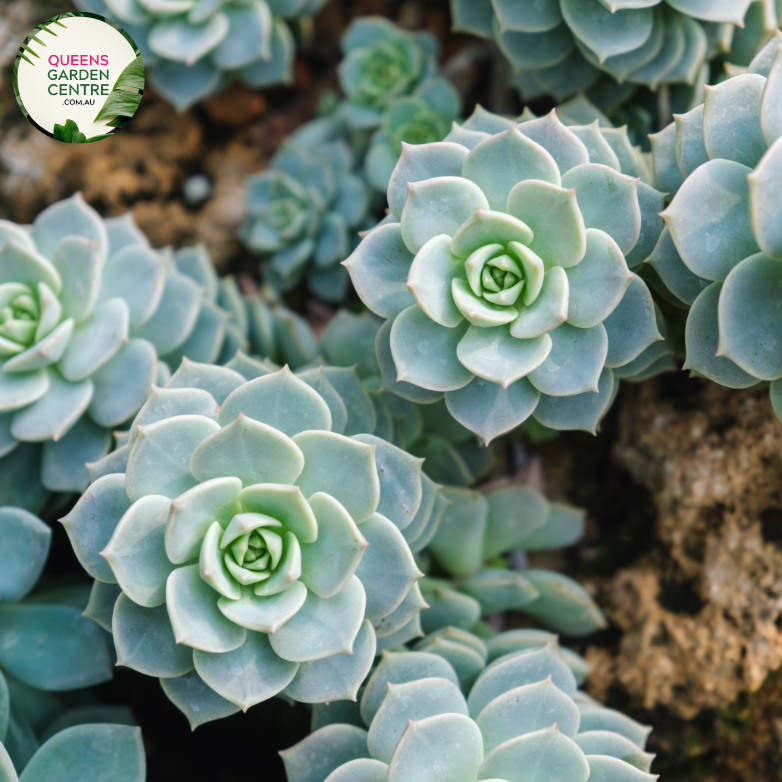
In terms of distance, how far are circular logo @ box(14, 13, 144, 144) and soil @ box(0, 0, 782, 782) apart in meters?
0.42

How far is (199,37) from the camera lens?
1682 mm

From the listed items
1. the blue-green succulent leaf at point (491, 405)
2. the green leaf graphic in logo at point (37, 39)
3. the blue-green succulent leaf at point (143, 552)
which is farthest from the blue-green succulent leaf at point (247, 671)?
the green leaf graphic in logo at point (37, 39)

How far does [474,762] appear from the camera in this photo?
1045 millimetres

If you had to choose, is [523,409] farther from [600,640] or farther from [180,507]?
[600,640]

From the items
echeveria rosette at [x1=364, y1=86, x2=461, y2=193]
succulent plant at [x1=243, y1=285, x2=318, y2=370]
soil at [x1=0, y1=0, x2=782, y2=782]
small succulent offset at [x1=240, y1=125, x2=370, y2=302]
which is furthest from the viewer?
small succulent offset at [x1=240, y1=125, x2=370, y2=302]

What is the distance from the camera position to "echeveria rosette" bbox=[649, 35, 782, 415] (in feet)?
3.25

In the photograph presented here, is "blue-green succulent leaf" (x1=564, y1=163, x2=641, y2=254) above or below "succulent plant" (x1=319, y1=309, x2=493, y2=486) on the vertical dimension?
above

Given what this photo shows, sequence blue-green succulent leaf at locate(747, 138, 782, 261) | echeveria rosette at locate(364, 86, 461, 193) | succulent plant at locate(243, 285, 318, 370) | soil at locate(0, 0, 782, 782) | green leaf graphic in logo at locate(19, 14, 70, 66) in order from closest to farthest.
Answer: blue-green succulent leaf at locate(747, 138, 782, 261)
soil at locate(0, 0, 782, 782)
green leaf graphic in logo at locate(19, 14, 70, 66)
succulent plant at locate(243, 285, 318, 370)
echeveria rosette at locate(364, 86, 461, 193)

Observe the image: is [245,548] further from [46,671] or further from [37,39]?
[37,39]

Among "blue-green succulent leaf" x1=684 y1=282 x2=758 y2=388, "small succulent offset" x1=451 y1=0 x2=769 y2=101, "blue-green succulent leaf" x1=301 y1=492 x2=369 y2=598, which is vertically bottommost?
"blue-green succulent leaf" x1=301 y1=492 x2=369 y2=598

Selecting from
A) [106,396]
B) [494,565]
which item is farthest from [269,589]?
[494,565]

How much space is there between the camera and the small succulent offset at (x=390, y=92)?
1.81m

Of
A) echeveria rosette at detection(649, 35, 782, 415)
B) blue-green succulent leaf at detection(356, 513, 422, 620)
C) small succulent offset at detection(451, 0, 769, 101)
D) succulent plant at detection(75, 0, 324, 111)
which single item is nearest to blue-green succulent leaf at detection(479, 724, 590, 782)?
blue-green succulent leaf at detection(356, 513, 422, 620)

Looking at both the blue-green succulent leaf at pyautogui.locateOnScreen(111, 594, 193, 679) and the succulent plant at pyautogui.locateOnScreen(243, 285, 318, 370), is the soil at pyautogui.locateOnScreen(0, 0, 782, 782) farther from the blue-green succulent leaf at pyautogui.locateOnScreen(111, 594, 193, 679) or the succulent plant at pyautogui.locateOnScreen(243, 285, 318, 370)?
the blue-green succulent leaf at pyautogui.locateOnScreen(111, 594, 193, 679)
